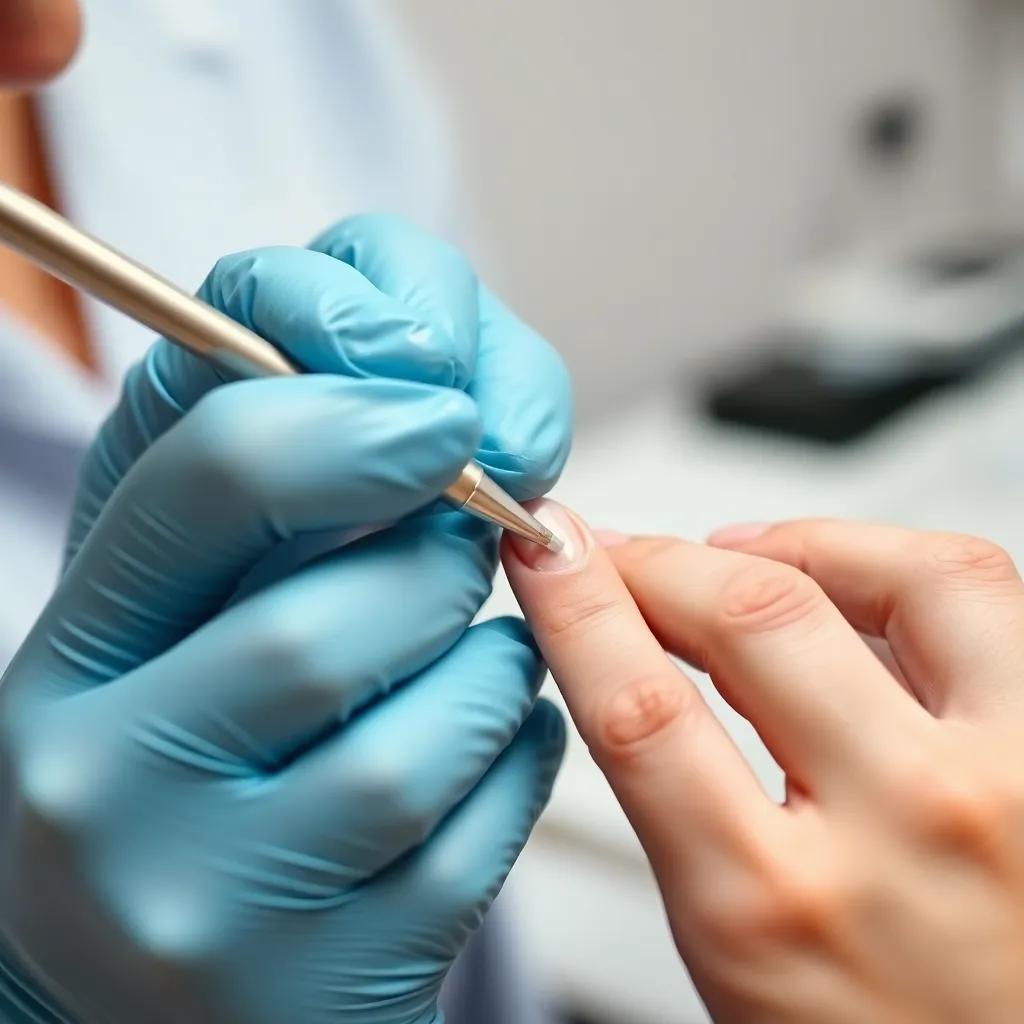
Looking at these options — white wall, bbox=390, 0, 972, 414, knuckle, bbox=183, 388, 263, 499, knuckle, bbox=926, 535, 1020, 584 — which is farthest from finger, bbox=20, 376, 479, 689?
white wall, bbox=390, 0, 972, 414

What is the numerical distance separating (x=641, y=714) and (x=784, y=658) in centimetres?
6

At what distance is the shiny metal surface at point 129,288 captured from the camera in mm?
330

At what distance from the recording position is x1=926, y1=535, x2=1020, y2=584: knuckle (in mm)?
442

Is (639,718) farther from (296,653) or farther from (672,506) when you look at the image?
(672,506)

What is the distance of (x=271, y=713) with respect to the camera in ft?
1.25

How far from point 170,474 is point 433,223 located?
1.44 ft

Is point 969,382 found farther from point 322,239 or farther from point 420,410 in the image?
point 420,410

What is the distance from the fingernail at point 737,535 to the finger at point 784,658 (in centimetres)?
8

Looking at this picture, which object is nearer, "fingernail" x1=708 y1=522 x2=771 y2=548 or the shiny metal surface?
the shiny metal surface

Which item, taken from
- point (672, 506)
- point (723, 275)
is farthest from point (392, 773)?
point (723, 275)

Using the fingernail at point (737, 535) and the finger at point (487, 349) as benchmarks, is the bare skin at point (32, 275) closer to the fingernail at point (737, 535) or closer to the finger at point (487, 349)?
the finger at point (487, 349)

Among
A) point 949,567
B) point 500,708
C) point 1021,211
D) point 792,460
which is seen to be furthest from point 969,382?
point 500,708

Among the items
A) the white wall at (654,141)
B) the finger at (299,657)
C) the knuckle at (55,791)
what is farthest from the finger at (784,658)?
the white wall at (654,141)

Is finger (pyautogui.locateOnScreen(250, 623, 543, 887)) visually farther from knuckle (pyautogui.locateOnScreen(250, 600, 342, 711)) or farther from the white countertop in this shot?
the white countertop
